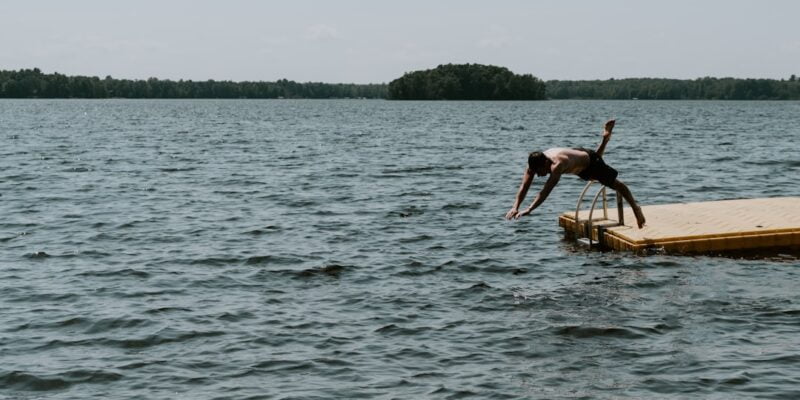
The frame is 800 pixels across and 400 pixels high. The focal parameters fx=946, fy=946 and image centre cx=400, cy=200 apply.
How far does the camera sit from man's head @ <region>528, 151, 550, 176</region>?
48.6 feet

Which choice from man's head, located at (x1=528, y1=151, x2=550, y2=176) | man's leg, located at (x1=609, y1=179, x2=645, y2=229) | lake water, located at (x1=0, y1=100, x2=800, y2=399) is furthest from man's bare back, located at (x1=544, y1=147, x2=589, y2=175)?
lake water, located at (x1=0, y1=100, x2=800, y2=399)

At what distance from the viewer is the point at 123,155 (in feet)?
148

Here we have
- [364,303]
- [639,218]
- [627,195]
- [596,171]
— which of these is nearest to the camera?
[364,303]

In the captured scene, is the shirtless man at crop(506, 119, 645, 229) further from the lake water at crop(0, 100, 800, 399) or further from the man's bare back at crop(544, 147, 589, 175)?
the lake water at crop(0, 100, 800, 399)

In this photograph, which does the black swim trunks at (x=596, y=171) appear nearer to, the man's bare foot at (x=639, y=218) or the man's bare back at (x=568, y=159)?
the man's bare back at (x=568, y=159)

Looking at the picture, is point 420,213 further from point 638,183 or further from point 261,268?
point 638,183

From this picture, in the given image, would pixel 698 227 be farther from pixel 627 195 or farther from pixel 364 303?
pixel 364 303

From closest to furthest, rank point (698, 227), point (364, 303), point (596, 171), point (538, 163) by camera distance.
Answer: point (364, 303) < point (538, 163) < point (596, 171) < point (698, 227)

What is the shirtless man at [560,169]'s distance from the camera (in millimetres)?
14766

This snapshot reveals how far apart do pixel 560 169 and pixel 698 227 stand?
3545mm

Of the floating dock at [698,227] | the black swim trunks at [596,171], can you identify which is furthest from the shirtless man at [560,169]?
the floating dock at [698,227]

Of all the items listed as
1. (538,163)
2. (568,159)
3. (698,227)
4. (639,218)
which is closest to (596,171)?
(568,159)

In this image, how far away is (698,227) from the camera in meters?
17.0

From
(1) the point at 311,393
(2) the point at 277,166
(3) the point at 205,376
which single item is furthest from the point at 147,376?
(2) the point at 277,166
